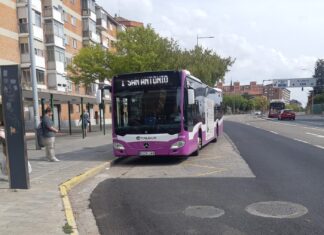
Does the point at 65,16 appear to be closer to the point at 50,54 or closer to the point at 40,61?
the point at 50,54

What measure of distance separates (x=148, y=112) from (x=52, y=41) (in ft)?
127

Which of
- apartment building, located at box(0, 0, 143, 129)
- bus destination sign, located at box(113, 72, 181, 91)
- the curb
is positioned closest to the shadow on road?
the curb

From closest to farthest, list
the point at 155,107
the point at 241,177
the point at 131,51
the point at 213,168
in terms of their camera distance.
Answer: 1. the point at 241,177
2. the point at 213,168
3. the point at 155,107
4. the point at 131,51

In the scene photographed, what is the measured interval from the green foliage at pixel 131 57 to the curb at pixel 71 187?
73.4 ft

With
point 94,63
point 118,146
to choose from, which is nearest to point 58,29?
point 94,63

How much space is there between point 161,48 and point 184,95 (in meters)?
24.1

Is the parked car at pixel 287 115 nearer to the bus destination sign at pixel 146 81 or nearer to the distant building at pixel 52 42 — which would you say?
the distant building at pixel 52 42

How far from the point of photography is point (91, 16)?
63156 millimetres

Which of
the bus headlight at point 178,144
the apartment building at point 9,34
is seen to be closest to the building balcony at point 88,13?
the apartment building at point 9,34

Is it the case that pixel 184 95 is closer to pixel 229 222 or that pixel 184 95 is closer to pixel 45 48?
pixel 229 222

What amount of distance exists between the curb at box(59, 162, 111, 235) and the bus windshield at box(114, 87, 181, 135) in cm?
149

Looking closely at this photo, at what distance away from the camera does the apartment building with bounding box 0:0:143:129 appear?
40344mm

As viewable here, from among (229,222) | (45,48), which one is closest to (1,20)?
(45,48)

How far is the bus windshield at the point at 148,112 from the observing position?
12.9 meters
